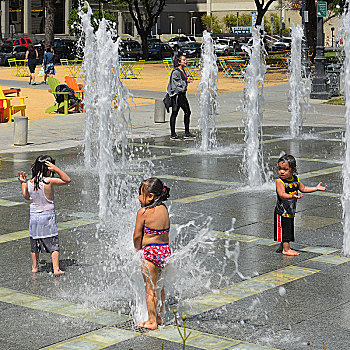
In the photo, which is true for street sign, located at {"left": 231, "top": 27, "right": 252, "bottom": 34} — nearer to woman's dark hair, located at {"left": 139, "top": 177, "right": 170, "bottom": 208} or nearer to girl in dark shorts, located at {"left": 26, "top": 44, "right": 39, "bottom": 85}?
girl in dark shorts, located at {"left": 26, "top": 44, "right": 39, "bottom": 85}

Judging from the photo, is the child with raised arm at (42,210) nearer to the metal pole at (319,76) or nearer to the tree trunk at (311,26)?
the metal pole at (319,76)

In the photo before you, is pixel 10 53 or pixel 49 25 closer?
pixel 10 53

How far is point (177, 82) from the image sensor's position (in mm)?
17188

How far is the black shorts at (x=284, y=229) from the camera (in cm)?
794

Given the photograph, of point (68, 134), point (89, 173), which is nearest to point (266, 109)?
point (68, 134)

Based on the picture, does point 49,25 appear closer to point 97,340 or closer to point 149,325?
point 149,325

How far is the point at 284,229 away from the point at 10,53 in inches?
1732


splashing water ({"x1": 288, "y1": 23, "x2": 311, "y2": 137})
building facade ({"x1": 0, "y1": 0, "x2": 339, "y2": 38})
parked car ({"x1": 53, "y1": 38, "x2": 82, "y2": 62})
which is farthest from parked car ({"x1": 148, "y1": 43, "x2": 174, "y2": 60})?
splashing water ({"x1": 288, "y1": 23, "x2": 311, "y2": 137})

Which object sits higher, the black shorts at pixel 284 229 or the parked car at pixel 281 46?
the parked car at pixel 281 46

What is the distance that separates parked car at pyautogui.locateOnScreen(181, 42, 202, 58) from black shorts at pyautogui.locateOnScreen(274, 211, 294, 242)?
50.1 metres

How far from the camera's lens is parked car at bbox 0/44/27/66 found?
4909 cm

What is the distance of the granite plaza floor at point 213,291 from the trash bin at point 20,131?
3845 millimetres

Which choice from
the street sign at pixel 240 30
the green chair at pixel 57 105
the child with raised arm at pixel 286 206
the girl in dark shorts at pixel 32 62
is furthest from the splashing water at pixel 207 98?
the street sign at pixel 240 30

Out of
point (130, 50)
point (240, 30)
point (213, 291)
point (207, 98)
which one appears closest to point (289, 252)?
point (213, 291)
